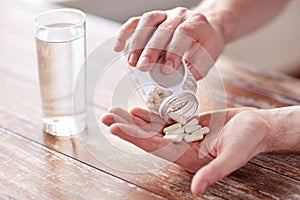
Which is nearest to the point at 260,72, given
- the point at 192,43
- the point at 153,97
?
the point at 192,43

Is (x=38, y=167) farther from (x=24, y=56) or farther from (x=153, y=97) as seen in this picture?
(x=24, y=56)

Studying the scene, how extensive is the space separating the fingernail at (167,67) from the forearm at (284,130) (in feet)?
0.68

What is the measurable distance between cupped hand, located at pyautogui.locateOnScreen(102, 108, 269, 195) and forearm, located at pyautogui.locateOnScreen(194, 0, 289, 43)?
15.7 inches

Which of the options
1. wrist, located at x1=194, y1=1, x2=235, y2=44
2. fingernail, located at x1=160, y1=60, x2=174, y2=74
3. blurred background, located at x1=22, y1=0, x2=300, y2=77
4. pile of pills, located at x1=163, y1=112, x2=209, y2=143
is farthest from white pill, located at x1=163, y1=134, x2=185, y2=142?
blurred background, located at x1=22, y1=0, x2=300, y2=77

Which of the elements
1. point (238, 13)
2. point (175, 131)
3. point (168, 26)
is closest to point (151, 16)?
point (168, 26)

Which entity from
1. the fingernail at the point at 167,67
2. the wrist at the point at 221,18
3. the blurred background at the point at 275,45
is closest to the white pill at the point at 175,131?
the fingernail at the point at 167,67

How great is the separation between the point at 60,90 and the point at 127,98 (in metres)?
0.17

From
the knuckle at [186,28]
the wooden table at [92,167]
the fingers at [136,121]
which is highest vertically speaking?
the knuckle at [186,28]

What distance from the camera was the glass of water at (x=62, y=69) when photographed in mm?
1166

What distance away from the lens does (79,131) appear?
1233 millimetres

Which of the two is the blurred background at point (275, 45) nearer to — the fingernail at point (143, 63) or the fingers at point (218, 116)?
the fingers at point (218, 116)

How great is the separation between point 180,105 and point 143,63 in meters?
0.12

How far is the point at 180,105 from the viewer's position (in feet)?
3.74

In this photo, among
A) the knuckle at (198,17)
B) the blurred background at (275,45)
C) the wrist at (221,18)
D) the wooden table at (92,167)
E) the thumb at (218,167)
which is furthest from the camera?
the blurred background at (275,45)
